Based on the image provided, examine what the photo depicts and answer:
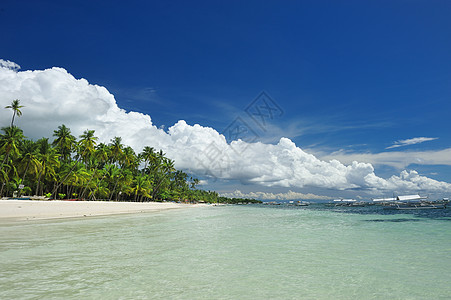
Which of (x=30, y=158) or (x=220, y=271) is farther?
(x=30, y=158)

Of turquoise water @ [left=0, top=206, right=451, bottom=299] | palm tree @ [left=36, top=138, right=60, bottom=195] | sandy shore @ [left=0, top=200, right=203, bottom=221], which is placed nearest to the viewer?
turquoise water @ [left=0, top=206, right=451, bottom=299]

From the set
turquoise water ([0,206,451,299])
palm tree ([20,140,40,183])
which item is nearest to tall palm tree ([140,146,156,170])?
palm tree ([20,140,40,183])

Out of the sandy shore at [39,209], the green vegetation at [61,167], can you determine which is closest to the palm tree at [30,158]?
the green vegetation at [61,167]

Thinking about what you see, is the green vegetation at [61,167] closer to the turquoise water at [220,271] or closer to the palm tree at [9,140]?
the palm tree at [9,140]

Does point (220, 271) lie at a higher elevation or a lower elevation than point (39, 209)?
lower

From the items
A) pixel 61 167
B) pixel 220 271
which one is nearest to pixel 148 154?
pixel 61 167

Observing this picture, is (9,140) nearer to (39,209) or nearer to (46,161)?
(46,161)

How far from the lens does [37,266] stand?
868cm

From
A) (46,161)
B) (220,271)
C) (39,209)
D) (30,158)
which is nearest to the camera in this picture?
(220,271)

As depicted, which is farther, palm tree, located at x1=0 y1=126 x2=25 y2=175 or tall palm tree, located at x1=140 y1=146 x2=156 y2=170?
tall palm tree, located at x1=140 y1=146 x2=156 y2=170

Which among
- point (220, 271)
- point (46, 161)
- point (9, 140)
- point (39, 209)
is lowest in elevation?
point (220, 271)

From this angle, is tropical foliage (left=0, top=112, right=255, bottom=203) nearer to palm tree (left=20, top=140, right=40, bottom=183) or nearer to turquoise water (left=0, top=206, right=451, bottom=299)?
palm tree (left=20, top=140, right=40, bottom=183)

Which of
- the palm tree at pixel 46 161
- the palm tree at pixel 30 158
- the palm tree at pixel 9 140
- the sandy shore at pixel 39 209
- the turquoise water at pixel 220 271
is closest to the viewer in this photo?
the turquoise water at pixel 220 271

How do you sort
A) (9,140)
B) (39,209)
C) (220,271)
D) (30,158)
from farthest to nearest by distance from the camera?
(30,158) < (9,140) < (39,209) < (220,271)
